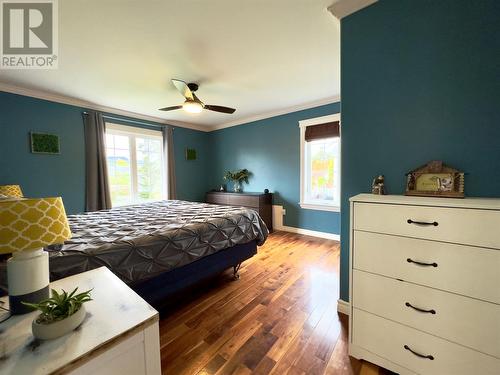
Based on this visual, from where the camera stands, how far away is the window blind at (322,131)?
344cm

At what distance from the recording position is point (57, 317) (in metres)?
0.68

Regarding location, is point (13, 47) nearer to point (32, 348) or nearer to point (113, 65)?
point (113, 65)

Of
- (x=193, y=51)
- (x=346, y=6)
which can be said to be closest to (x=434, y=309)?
(x=346, y=6)

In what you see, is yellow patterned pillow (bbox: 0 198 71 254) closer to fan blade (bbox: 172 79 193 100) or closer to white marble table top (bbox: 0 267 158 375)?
white marble table top (bbox: 0 267 158 375)

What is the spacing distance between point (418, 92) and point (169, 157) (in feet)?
14.0

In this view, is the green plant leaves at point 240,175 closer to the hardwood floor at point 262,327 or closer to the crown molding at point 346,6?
the hardwood floor at point 262,327

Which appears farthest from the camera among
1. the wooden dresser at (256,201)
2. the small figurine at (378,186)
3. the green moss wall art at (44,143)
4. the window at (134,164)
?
the wooden dresser at (256,201)

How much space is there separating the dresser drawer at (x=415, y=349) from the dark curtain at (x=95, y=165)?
395 cm

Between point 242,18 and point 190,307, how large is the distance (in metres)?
2.53

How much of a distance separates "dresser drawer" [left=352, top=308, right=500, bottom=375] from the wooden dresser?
283cm

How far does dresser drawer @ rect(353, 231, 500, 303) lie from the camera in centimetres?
96

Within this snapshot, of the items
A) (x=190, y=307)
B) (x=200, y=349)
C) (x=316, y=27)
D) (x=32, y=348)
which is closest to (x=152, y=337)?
(x=32, y=348)

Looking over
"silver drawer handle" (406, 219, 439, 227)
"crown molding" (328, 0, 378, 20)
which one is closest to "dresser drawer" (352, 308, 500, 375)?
"silver drawer handle" (406, 219, 439, 227)

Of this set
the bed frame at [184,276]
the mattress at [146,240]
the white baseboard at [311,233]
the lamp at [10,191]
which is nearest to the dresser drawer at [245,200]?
the white baseboard at [311,233]
